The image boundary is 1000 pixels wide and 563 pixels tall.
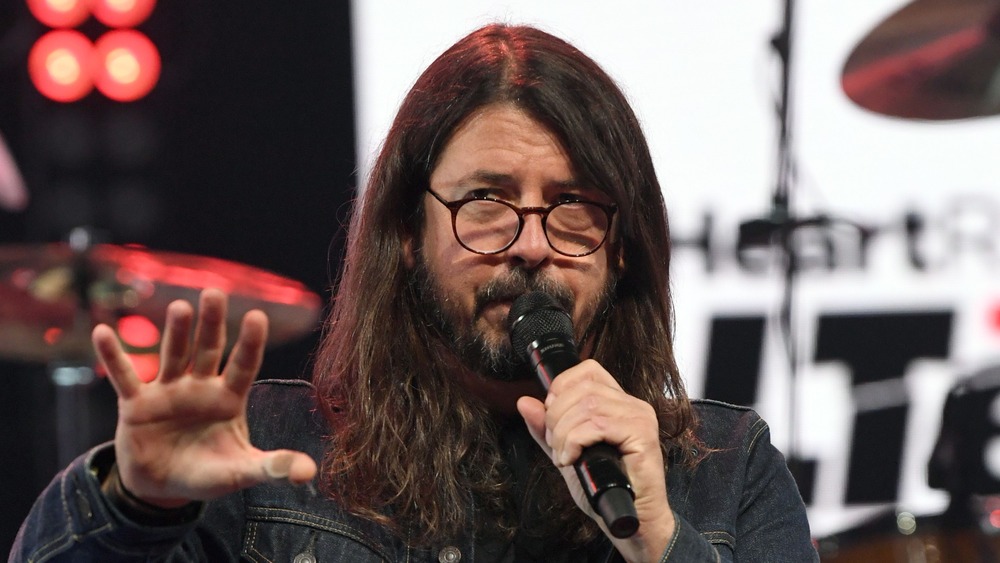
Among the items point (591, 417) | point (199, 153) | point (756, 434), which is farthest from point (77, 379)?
point (591, 417)

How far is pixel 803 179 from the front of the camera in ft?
12.5

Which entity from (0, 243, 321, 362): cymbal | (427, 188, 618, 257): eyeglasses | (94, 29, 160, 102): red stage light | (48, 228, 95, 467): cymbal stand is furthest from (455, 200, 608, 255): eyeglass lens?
(94, 29, 160, 102): red stage light

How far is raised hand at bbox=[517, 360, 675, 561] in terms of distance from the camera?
147 cm

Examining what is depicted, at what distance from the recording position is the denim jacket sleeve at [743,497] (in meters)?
1.93

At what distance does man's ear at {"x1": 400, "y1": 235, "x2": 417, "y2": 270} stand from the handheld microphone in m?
0.37

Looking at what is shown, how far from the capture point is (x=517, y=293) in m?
1.91

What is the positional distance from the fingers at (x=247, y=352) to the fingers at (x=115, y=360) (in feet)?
0.37

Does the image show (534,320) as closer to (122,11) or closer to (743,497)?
(743,497)

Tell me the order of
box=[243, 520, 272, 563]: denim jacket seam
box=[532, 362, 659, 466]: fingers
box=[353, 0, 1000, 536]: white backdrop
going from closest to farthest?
box=[532, 362, 659, 466]: fingers < box=[243, 520, 272, 563]: denim jacket seam < box=[353, 0, 1000, 536]: white backdrop

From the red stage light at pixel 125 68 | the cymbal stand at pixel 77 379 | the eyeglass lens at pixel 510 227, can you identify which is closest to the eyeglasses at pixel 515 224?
the eyeglass lens at pixel 510 227

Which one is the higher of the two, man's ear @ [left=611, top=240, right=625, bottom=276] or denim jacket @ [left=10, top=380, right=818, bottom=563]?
man's ear @ [left=611, top=240, right=625, bottom=276]

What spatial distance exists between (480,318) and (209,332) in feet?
2.11

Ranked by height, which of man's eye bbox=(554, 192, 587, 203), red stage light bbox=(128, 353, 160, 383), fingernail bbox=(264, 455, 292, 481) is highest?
man's eye bbox=(554, 192, 587, 203)

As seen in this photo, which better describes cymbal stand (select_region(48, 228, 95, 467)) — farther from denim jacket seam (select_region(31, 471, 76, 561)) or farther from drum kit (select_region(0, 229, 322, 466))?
denim jacket seam (select_region(31, 471, 76, 561))
